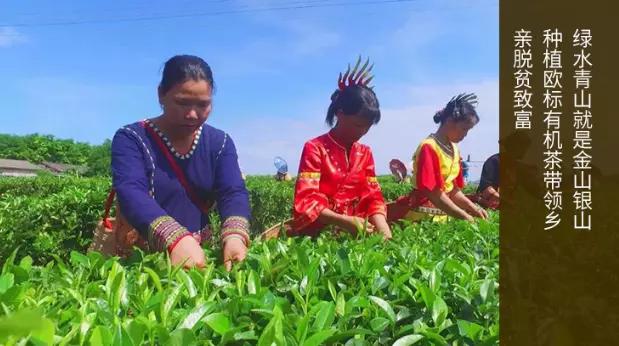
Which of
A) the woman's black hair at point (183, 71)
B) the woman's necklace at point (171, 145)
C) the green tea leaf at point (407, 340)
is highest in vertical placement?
the woman's black hair at point (183, 71)

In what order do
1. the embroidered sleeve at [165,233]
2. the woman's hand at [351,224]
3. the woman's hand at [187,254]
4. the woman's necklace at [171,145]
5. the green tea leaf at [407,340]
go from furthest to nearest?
the woman's hand at [351,224] < the woman's necklace at [171,145] < the embroidered sleeve at [165,233] < the woman's hand at [187,254] < the green tea leaf at [407,340]

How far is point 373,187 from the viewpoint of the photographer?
3838 millimetres

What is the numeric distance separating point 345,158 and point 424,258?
5.99 feet

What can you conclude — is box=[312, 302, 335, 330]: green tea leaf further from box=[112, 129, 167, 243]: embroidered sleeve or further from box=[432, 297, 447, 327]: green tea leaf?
box=[112, 129, 167, 243]: embroidered sleeve

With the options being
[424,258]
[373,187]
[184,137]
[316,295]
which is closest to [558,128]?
[373,187]

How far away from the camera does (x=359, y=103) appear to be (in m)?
3.60

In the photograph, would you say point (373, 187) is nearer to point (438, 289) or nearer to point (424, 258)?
point (424, 258)

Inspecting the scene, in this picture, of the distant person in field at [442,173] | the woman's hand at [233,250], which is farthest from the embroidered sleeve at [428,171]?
the woman's hand at [233,250]

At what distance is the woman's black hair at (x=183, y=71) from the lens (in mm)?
2693

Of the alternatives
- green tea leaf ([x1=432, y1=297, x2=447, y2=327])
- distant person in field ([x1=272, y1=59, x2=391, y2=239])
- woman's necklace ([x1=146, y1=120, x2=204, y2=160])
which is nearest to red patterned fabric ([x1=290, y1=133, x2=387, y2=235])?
distant person in field ([x1=272, y1=59, x2=391, y2=239])

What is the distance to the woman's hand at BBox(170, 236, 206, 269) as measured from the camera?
2.00m

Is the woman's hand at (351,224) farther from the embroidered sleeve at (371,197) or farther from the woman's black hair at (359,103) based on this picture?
the woman's black hair at (359,103)

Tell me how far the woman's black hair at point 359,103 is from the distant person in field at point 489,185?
2565 mm

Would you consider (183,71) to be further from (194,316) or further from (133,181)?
(194,316)
